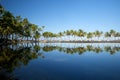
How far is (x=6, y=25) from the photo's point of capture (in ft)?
232

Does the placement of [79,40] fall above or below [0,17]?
below

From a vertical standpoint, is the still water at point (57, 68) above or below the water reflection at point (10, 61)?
below

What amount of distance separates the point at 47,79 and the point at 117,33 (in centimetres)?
16290

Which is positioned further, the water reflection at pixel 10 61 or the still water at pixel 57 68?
the water reflection at pixel 10 61

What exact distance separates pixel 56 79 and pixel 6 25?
62323 mm

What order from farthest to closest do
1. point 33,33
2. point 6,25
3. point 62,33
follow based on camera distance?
point 62,33 → point 33,33 → point 6,25

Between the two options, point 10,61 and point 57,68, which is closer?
point 57,68

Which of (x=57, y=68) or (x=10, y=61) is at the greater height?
(x=10, y=61)

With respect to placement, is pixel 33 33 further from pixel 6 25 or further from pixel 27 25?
pixel 6 25

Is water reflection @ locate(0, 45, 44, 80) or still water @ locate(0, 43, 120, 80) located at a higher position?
water reflection @ locate(0, 45, 44, 80)

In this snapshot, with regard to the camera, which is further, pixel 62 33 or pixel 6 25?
pixel 62 33

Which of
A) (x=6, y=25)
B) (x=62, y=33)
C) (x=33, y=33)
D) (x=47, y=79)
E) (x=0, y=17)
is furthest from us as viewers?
(x=62, y=33)

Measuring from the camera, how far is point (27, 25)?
359 ft

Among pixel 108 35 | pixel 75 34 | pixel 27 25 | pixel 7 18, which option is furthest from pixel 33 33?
pixel 108 35
